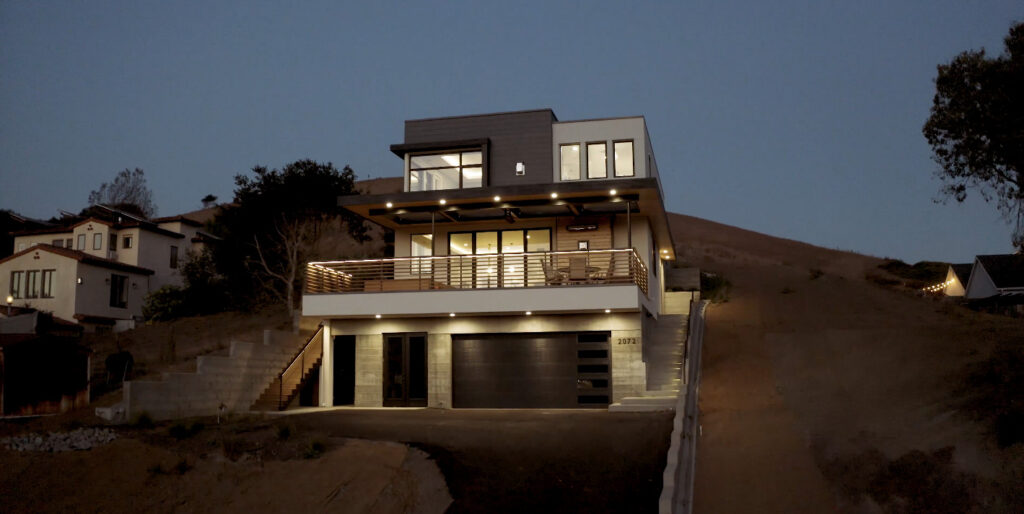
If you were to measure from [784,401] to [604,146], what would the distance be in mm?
9725

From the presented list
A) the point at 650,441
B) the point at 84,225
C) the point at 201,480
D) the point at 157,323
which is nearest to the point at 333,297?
the point at 201,480

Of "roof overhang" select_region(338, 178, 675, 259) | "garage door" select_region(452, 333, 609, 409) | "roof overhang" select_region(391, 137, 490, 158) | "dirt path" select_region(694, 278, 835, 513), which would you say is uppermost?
"roof overhang" select_region(391, 137, 490, 158)

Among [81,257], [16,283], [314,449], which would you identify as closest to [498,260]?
[314,449]

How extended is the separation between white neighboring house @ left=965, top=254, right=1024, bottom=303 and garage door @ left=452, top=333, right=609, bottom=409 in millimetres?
30230

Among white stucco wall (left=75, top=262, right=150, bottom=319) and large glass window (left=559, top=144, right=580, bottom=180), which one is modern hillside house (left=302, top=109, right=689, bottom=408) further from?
white stucco wall (left=75, top=262, right=150, bottom=319)

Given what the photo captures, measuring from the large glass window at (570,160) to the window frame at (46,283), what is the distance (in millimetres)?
25998

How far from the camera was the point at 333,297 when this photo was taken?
2155 centimetres

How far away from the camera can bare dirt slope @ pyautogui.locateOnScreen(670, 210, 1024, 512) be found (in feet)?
41.0

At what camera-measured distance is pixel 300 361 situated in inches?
869

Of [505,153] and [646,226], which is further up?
[505,153]

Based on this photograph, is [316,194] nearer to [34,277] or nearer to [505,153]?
[505,153]

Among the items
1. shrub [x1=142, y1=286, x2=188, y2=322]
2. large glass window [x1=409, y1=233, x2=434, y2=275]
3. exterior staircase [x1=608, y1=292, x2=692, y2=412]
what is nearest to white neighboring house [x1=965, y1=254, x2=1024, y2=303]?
exterior staircase [x1=608, y1=292, x2=692, y2=412]

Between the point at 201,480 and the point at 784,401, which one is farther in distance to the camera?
the point at 784,401

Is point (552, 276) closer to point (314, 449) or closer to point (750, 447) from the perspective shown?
point (750, 447)
